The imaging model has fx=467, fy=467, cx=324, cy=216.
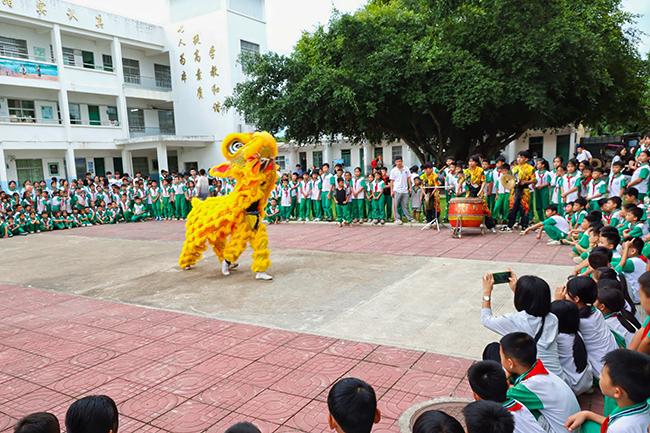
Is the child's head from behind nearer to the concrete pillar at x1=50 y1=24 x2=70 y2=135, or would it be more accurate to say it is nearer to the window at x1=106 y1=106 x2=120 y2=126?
the concrete pillar at x1=50 y1=24 x2=70 y2=135


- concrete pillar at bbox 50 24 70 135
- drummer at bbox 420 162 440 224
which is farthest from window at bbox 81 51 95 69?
drummer at bbox 420 162 440 224

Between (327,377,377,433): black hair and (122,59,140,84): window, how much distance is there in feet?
98.8

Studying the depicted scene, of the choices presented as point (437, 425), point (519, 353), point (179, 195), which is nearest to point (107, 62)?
point (179, 195)

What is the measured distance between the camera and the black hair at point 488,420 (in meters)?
1.89

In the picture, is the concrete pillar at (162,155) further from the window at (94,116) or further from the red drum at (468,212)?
the red drum at (468,212)

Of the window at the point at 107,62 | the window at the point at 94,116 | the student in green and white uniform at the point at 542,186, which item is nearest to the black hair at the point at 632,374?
the student in green and white uniform at the point at 542,186

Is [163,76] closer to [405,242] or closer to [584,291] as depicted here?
[405,242]

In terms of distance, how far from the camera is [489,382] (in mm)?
2436

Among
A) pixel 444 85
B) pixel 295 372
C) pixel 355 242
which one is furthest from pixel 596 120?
pixel 295 372

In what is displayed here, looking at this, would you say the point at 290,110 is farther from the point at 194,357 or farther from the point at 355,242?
the point at 194,357

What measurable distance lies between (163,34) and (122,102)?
18.3 feet

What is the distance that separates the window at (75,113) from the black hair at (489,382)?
2749 cm

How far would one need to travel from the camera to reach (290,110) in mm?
16188

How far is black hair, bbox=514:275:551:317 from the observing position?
9.95 feet
